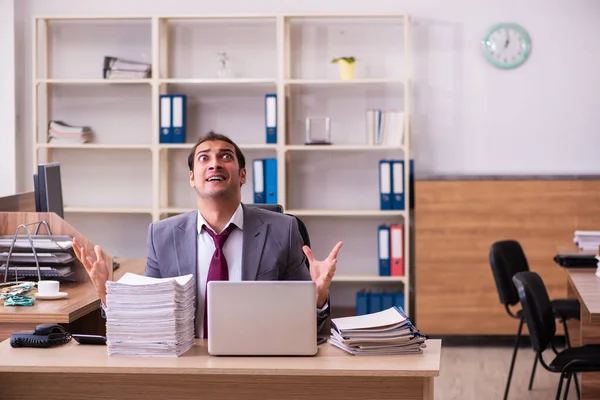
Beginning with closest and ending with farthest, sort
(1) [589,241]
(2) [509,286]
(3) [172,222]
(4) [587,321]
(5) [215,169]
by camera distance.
Answer: (5) [215,169] → (3) [172,222] → (4) [587,321] → (2) [509,286] → (1) [589,241]

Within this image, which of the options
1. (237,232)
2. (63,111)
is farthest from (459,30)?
(237,232)

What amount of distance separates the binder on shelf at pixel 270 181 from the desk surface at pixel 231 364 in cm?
356

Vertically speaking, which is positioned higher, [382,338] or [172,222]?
[172,222]

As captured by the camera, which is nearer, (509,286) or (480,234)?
(509,286)

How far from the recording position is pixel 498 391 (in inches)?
200

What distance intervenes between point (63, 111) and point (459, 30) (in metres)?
2.88

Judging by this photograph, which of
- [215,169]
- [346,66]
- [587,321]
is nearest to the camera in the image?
[215,169]

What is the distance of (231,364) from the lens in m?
2.57

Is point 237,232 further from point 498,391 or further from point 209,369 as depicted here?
point 498,391

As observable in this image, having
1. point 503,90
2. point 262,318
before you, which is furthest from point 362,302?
point 262,318

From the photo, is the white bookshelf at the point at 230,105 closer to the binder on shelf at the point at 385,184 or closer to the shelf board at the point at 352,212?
the shelf board at the point at 352,212

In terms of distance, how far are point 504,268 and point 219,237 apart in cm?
239

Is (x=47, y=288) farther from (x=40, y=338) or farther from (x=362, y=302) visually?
(x=362, y=302)

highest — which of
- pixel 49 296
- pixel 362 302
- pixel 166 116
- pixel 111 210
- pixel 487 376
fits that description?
pixel 166 116
